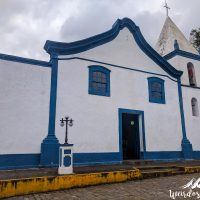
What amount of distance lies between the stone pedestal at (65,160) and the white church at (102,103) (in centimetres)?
182

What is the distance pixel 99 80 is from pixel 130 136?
3645mm

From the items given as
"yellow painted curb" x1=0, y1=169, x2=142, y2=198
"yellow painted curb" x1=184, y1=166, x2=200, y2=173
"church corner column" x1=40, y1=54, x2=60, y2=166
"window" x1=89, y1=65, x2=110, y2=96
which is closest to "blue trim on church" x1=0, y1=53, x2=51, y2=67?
"church corner column" x1=40, y1=54, x2=60, y2=166

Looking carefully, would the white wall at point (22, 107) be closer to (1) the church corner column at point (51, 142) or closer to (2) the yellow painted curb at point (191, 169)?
(1) the church corner column at point (51, 142)

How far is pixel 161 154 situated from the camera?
40.8 feet

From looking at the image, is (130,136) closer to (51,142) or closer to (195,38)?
(51,142)

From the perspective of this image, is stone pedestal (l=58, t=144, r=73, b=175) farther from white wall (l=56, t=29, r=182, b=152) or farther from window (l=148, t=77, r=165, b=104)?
window (l=148, t=77, r=165, b=104)

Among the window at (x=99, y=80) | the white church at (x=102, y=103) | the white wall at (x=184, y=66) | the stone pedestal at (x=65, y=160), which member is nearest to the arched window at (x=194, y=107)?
the white church at (x=102, y=103)

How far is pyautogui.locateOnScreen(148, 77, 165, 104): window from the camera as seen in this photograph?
1318 centimetres

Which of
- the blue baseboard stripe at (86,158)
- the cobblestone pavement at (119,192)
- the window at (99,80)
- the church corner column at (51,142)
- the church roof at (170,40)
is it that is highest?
the church roof at (170,40)

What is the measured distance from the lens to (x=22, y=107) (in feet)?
31.1

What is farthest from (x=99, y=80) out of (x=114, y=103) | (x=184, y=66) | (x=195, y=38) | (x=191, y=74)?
(x=195, y=38)

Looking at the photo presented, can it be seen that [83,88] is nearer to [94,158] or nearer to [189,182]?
[94,158]

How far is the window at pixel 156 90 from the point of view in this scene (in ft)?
43.2

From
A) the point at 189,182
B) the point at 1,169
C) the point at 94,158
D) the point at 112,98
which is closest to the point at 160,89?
the point at 112,98
